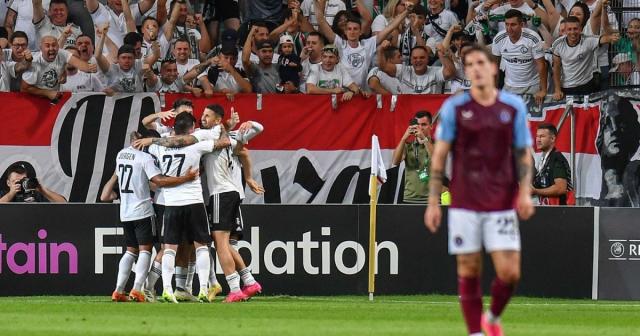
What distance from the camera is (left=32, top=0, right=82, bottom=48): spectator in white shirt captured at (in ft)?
69.8

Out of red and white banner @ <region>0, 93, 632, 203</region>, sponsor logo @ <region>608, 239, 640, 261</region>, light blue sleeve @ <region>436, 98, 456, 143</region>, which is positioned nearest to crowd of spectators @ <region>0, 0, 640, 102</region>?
red and white banner @ <region>0, 93, 632, 203</region>

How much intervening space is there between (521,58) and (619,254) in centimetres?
406

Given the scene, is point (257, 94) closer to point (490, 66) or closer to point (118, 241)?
point (118, 241)

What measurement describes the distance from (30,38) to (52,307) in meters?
7.46

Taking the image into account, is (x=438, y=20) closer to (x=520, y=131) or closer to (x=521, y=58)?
(x=521, y=58)

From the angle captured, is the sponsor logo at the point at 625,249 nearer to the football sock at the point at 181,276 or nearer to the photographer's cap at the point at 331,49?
the photographer's cap at the point at 331,49

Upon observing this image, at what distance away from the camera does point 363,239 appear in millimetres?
18531

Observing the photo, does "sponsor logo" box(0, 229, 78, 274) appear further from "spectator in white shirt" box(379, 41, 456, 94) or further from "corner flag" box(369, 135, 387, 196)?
"spectator in white shirt" box(379, 41, 456, 94)

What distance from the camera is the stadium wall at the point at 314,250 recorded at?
18188 millimetres

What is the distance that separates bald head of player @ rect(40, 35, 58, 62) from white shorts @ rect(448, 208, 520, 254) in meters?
10.8

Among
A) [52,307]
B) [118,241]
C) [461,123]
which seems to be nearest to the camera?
[461,123]

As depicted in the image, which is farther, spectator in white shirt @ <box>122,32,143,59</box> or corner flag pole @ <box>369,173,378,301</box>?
spectator in white shirt @ <box>122,32,143,59</box>

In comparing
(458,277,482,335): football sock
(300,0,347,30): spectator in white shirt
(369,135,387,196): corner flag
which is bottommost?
(458,277,482,335): football sock

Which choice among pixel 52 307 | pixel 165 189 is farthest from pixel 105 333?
pixel 165 189
